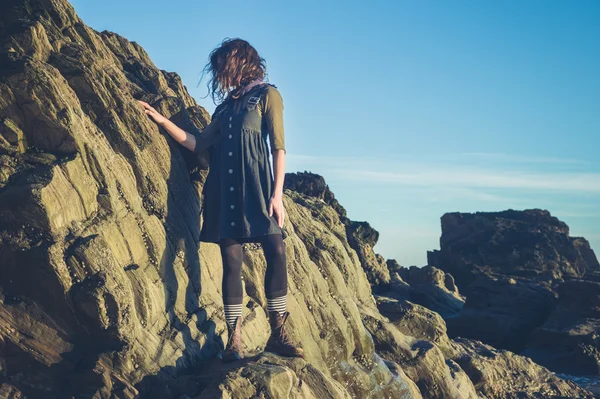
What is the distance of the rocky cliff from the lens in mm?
9234

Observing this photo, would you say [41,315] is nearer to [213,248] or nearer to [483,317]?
[213,248]

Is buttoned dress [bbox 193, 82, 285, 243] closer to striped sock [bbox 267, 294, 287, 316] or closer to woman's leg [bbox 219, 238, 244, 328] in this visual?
woman's leg [bbox 219, 238, 244, 328]

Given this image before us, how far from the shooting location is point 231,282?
10.8 m

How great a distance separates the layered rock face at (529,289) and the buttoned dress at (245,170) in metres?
30.4

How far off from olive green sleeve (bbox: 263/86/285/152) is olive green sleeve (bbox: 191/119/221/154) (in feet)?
3.44

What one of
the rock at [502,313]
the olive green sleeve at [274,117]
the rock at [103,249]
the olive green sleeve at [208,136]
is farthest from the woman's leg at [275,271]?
the rock at [502,313]

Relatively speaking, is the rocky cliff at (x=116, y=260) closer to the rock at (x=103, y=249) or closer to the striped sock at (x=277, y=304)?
the rock at (x=103, y=249)

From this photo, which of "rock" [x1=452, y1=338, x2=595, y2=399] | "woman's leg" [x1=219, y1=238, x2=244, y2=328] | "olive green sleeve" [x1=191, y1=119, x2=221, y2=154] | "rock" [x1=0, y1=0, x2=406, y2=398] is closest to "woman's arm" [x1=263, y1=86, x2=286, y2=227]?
"woman's leg" [x1=219, y1=238, x2=244, y2=328]

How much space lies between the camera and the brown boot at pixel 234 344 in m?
10.3

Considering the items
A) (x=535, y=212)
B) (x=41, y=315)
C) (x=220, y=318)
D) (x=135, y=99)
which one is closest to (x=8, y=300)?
(x=41, y=315)

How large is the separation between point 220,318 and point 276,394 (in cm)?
273

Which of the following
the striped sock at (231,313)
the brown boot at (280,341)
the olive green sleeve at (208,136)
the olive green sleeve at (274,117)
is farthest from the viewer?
the olive green sleeve at (208,136)

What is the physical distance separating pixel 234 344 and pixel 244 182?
8.86 feet

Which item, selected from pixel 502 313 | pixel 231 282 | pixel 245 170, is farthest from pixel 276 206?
pixel 502 313
